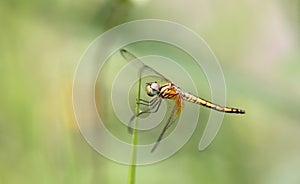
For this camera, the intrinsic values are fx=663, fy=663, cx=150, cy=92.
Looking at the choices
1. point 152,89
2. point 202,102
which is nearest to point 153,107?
point 152,89

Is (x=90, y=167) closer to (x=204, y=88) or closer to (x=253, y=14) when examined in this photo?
(x=204, y=88)

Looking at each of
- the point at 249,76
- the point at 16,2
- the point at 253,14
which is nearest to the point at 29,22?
the point at 16,2

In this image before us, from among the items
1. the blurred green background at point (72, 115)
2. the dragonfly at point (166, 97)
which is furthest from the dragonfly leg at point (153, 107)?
the blurred green background at point (72, 115)

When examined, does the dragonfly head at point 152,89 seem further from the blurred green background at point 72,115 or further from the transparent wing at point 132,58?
the blurred green background at point 72,115

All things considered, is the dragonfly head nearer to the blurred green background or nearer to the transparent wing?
the transparent wing

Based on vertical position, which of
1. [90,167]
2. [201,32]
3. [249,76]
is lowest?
[90,167]

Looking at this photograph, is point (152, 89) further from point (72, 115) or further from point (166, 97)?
point (72, 115)

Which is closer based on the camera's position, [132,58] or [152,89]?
[152,89]
